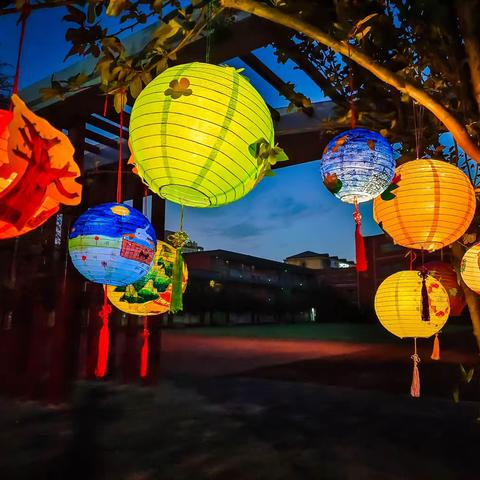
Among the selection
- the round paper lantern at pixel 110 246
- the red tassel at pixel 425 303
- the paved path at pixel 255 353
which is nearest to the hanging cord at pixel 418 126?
the red tassel at pixel 425 303

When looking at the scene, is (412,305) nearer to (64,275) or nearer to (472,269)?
(472,269)

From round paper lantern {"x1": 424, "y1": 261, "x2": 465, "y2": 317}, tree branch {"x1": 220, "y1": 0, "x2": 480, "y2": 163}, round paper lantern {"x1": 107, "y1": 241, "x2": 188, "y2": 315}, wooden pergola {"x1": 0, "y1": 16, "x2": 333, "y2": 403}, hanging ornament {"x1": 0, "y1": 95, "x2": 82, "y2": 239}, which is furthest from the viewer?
wooden pergola {"x1": 0, "y1": 16, "x2": 333, "y2": 403}

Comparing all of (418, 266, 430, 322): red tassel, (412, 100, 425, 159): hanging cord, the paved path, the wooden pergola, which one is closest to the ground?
the wooden pergola

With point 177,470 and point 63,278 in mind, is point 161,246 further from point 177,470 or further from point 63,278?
point 63,278

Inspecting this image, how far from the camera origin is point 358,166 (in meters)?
2.10

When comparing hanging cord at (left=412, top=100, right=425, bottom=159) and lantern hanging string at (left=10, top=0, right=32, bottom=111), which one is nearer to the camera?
lantern hanging string at (left=10, top=0, right=32, bottom=111)

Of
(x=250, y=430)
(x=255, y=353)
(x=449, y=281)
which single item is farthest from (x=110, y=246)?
(x=255, y=353)

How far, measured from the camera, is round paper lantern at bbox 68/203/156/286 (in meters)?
2.48

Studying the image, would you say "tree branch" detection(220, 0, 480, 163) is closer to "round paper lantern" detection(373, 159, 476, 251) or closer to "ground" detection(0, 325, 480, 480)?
"round paper lantern" detection(373, 159, 476, 251)

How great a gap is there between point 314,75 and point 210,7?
2.90m

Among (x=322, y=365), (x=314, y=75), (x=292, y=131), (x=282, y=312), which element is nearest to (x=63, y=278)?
(x=292, y=131)

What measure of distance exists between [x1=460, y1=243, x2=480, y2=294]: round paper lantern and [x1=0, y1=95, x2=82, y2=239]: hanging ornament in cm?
207

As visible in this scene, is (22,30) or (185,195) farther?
(185,195)

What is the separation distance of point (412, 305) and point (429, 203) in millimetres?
955
